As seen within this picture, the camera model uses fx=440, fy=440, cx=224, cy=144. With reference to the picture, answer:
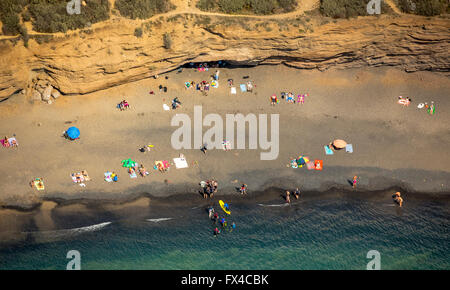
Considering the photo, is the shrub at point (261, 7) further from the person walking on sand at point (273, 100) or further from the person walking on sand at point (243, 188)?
the person walking on sand at point (243, 188)

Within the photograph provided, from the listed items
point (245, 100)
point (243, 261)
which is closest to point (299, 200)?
point (243, 261)

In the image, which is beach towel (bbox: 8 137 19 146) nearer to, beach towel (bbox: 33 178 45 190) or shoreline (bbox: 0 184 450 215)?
beach towel (bbox: 33 178 45 190)

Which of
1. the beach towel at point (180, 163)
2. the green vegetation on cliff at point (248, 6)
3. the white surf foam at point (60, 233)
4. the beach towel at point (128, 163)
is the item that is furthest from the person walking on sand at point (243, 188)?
the green vegetation on cliff at point (248, 6)

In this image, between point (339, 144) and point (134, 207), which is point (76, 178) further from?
point (339, 144)

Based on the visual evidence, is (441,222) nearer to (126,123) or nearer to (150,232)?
(150,232)

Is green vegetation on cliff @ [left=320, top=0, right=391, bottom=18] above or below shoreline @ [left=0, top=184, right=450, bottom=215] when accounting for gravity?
above

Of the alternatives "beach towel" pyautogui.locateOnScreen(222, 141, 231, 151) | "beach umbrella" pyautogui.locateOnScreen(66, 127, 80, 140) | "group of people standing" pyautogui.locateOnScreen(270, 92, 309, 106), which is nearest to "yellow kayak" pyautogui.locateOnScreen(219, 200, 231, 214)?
"beach towel" pyautogui.locateOnScreen(222, 141, 231, 151)
